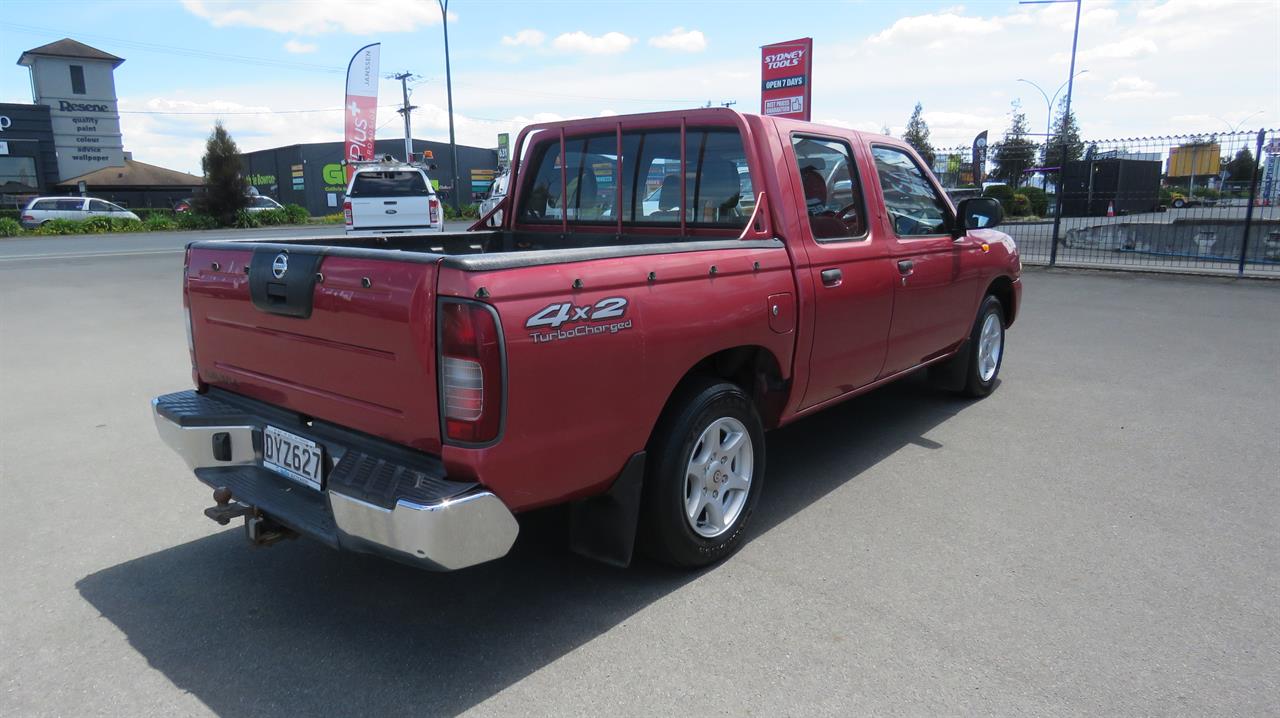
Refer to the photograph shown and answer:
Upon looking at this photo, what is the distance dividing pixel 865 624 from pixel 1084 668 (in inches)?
28.4

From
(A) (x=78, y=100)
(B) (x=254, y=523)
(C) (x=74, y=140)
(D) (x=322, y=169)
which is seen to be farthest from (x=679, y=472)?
(A) (x=78, y=100)

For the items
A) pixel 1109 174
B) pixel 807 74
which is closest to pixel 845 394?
pixel 807 74

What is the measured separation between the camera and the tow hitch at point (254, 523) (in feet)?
10.1

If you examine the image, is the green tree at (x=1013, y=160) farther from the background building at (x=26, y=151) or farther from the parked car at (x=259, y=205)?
the background building at (x=26, y=151)

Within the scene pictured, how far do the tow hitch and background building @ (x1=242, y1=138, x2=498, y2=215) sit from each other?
167 ft

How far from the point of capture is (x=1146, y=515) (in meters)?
4.03

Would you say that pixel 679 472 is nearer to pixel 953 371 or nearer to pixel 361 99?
pixel 953 371

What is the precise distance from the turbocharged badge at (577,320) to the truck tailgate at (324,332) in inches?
13.2

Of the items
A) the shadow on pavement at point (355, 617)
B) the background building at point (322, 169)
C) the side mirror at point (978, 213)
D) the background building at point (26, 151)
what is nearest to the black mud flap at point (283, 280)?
the shadow on pavement at point (355, 617)

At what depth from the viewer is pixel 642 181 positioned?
436cm

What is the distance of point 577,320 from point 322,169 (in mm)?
58651

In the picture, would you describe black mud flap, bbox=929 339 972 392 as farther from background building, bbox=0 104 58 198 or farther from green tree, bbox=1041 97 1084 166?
background building, bbox=0 104 58 198

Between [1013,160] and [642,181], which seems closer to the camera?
[642,181]

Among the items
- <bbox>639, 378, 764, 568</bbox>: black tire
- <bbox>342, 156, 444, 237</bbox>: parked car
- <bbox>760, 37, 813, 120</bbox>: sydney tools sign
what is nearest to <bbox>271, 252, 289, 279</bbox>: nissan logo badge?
<bbox>639, 378, 764, 568</bbox>: black tire
